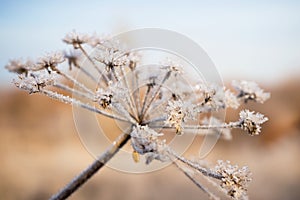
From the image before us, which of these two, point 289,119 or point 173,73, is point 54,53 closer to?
point 173,73

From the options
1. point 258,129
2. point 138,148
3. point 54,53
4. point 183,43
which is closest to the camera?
point 138,148

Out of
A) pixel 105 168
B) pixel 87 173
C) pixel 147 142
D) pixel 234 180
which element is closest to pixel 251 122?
pixel 234 180

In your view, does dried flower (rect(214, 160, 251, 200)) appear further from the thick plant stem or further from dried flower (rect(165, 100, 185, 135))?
the thick plant stem

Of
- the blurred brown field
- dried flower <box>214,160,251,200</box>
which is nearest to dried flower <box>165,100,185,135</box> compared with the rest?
dried flower <box>214,160,251,200</box>

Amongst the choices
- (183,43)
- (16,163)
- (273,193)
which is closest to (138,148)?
(183,43)

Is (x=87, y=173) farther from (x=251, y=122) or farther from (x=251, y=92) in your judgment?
(x=251, y=92)

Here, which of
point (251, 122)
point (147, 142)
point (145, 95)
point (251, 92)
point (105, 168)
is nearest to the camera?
point (147, 142)

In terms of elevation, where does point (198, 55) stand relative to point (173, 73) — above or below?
above

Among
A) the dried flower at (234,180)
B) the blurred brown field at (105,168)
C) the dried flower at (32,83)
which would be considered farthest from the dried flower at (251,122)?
the blurred brown field at (105,168)
